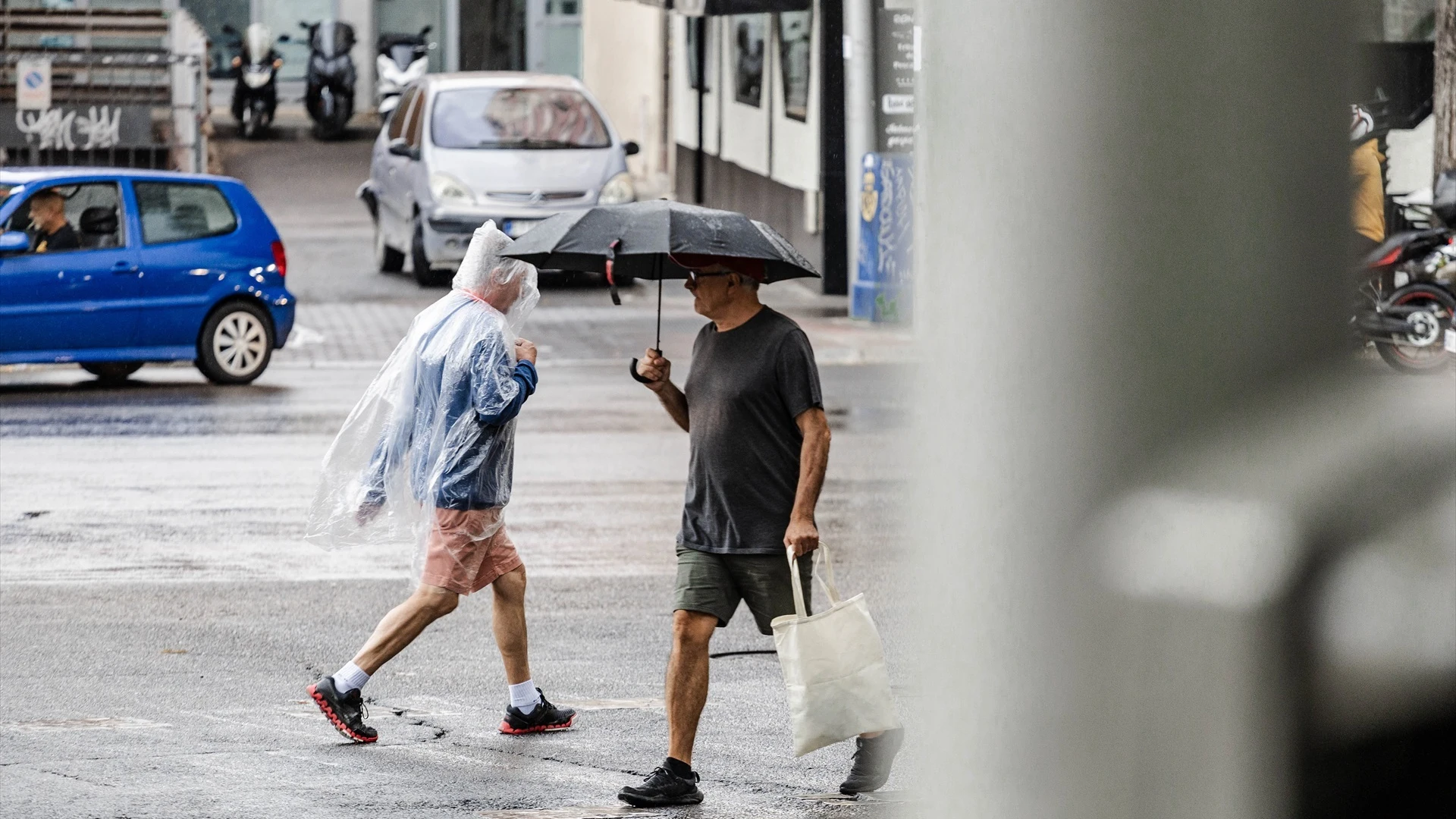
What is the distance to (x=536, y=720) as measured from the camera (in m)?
6.45

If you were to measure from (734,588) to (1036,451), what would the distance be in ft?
15.2

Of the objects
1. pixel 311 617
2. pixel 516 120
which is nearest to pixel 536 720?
pixel 311 617

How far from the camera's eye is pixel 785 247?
19.7 feet

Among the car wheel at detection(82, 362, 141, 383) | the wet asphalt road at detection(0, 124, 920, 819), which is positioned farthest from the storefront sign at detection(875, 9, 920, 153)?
the car wheel at detection(82, 362, 141, 383)

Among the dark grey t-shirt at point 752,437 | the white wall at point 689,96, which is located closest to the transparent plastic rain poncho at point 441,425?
the dark grey t-shirt at point 752,437

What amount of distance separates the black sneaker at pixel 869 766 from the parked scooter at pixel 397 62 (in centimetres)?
3055

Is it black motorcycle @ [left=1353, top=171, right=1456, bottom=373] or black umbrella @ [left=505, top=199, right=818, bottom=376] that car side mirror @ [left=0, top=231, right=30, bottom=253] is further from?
black motorcycle @ [left=1353, top=171, right=1456, bottom=373]

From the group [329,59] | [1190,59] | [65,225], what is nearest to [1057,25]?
[1190,59]

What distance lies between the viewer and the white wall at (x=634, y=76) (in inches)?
1237

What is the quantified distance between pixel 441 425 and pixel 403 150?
15270 millimetres

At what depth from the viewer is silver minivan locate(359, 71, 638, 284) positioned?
2056cm

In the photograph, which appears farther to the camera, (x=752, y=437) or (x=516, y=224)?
(x=516, y=224)

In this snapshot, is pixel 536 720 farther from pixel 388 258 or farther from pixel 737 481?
pixel 388 258

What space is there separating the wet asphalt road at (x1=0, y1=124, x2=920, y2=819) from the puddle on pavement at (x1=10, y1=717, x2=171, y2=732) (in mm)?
13
